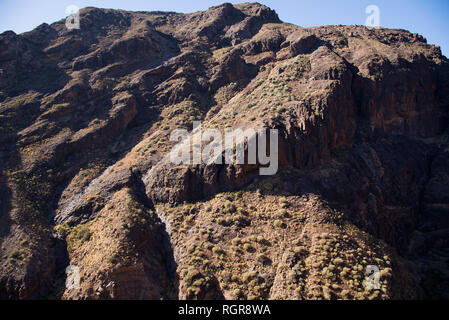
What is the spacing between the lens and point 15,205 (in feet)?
111

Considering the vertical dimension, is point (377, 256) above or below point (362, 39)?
below

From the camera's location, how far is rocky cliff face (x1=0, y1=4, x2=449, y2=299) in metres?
26.9

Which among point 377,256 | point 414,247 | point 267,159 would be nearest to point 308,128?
point 267,159

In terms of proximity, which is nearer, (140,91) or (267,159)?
(267,159)

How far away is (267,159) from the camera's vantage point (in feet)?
112

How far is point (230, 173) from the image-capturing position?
33625mm

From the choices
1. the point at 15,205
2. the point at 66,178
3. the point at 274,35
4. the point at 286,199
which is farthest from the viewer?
the point at 274,35

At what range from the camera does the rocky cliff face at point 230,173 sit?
26.9 m
